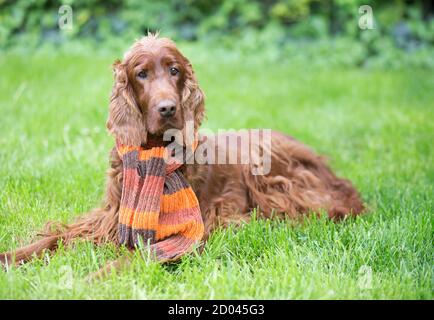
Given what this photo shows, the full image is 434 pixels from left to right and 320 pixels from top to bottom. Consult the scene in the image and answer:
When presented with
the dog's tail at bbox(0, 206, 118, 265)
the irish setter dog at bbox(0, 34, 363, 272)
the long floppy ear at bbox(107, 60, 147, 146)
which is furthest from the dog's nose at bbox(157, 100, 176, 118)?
the dog's tail at bbox(0, 206, 118, 265)

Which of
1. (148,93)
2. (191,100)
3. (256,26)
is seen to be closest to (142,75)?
(148,93)

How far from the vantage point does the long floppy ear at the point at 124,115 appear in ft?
10.2

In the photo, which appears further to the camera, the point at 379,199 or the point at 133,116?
the point at 379,199

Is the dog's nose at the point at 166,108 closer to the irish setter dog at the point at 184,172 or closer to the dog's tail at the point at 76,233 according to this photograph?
the irish setter dog at the point at 184,172

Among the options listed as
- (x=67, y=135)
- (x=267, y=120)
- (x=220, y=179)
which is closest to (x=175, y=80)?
(x=220, y=179)

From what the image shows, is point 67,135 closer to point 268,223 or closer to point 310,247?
point 268,223

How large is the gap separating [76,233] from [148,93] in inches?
36.4

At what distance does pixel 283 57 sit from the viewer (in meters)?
8.84

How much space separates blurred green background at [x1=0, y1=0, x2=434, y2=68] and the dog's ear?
556 centimetres

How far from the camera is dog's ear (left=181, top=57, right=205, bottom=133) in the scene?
3242 millimetres

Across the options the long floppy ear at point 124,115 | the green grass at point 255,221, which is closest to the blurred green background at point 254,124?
the green grass at point 255,221

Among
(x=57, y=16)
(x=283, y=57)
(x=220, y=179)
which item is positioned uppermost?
(x=57, y=16)

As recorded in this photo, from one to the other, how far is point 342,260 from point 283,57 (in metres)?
6.17

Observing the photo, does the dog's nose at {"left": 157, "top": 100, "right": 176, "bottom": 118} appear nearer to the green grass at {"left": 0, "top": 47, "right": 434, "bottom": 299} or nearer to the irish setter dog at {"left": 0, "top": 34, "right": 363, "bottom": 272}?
the irish setter dog at {"left": 0, "top": 34, "right": 363, "bottom": 272}
